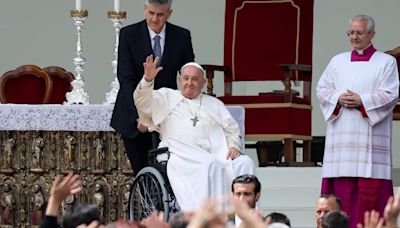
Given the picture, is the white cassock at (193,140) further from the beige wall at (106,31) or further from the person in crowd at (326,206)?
the beige wall at (106,31)

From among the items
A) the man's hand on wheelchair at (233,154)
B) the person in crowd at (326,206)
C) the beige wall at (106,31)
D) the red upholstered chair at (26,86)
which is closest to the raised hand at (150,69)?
the man's hand on wheelchair at (233,154)

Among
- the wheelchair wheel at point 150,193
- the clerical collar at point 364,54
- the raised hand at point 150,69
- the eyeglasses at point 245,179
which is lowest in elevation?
the wheelchair wheel at point 150,193

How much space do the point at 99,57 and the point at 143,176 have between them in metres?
6.00

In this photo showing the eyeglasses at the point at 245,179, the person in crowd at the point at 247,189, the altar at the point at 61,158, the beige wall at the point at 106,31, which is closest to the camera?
the person in crowd at the point at 247,189

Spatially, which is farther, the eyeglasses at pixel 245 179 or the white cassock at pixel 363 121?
the white cassock at pixel 363 121

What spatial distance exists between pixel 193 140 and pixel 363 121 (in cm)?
129

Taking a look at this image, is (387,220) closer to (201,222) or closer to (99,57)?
(201,222)

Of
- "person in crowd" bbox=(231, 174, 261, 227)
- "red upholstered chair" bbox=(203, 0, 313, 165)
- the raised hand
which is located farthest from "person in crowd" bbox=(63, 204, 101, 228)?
"red upholstered chair" bbox=(203, 0, 313, 165)

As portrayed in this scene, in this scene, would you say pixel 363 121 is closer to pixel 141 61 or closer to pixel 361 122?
pixel 361 122

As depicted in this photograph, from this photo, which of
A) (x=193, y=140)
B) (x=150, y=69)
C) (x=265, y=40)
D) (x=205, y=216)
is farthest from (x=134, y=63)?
(x=205, y=216)

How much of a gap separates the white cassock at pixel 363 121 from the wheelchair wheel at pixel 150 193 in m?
1.48

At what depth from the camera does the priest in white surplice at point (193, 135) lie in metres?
12.0

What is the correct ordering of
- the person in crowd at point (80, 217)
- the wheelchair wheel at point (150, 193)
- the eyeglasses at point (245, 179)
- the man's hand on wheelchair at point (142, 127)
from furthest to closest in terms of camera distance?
the man's hand on wheelchair at point (142, 127) → the wheelchair wheel at point (150, 193) → the eyeglasses at point (245, 179) → the person in crowd at point (80, 217)

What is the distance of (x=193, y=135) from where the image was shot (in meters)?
12.3
